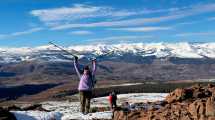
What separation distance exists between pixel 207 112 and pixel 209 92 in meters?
5.57

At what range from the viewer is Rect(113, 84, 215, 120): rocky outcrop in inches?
776

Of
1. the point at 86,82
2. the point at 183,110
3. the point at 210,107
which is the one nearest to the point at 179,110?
the point at 183,110

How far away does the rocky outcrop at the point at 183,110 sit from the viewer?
19703mm

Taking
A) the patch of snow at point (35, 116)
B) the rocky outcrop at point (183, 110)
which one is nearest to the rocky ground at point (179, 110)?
the rocky outcrop at point (183, 110)

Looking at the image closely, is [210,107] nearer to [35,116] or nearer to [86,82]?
[86,82]

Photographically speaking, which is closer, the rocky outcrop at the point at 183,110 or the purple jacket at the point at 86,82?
the rocky outcrop at the point at 183,110

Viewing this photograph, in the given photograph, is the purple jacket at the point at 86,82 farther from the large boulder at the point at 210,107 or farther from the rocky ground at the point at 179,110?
the large boulder at the point at 210,107

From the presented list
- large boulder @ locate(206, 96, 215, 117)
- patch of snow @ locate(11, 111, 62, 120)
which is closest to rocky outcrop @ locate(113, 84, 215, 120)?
large boulder @ locate(206, 96, 215, 117)

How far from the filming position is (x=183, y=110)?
21.0m

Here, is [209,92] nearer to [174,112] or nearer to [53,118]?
[174,112]

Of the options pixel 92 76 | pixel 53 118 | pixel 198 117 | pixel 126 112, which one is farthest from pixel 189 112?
pixel 53 118

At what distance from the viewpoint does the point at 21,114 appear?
81.3 feet

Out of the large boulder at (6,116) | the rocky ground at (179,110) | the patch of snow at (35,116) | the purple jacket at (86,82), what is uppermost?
the purple jacket at (86,82)

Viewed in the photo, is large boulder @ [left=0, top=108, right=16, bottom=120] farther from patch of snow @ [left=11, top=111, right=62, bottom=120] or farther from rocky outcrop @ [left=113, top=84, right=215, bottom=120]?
rocky outcrop @ [left=113, top=84, right=215, bottom=120]
